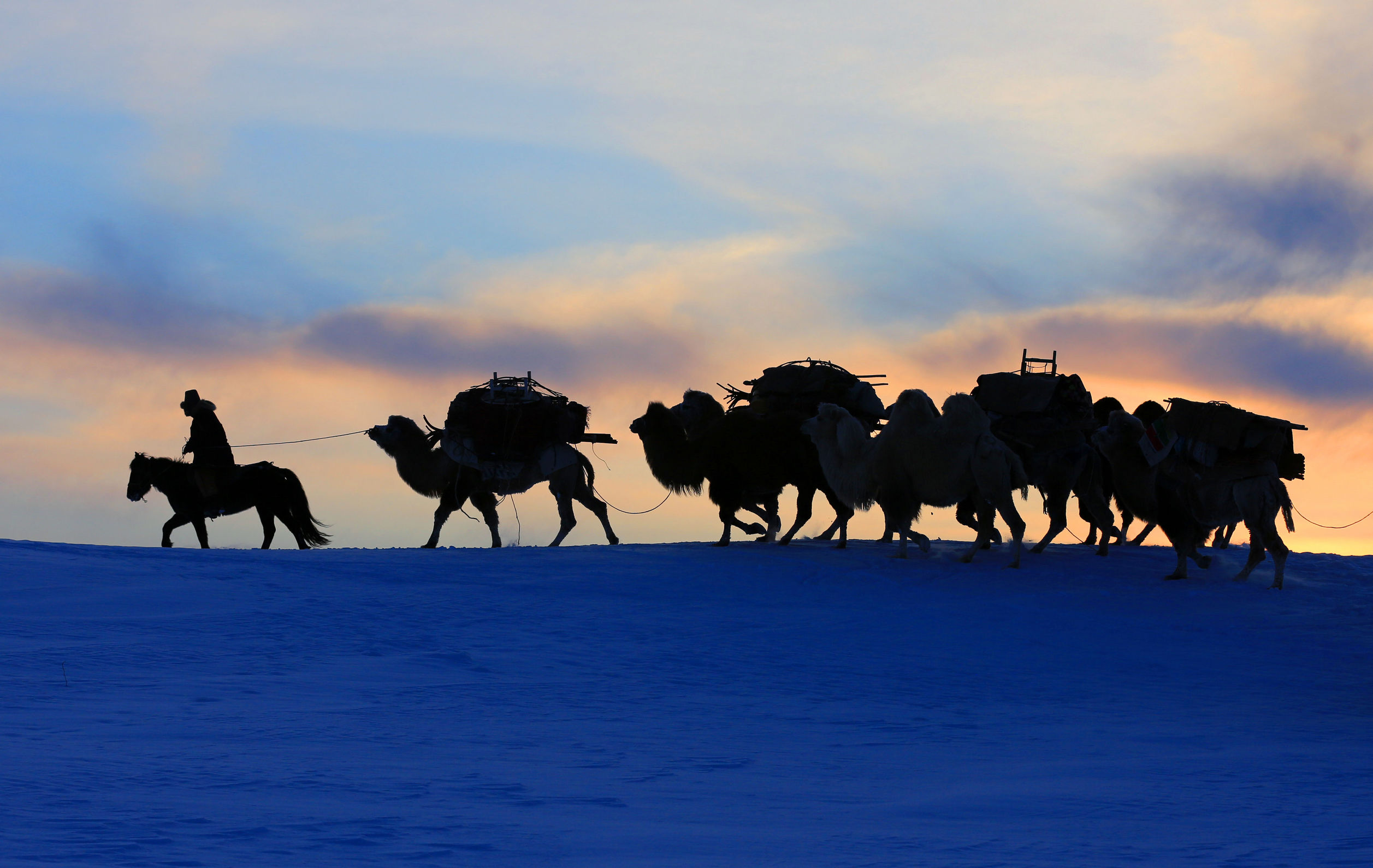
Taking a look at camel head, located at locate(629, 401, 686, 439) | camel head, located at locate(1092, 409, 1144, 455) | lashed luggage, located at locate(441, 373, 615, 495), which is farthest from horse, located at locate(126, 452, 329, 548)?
camel head, located at locate(1092, 409, 1144, 455)

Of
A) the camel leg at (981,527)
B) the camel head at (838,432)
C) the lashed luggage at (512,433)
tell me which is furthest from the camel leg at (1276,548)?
the lashed luggage at (512,433)

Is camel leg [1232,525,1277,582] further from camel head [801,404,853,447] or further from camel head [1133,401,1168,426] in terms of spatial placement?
camel head [801,404,853,447]

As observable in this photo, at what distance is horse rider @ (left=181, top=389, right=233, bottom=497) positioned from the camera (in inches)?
723

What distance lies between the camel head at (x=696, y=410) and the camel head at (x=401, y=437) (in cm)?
368

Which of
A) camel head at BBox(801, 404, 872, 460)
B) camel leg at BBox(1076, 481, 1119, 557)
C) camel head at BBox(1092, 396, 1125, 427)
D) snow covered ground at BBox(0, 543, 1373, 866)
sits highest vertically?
camel head at BBox(1092, 396, 1125, 427)

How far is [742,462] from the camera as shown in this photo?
1792 cm

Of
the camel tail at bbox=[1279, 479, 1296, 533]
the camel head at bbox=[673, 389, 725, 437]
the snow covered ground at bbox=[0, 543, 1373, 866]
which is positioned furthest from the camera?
the camel head at bbox=[673, 389, 725, 437]

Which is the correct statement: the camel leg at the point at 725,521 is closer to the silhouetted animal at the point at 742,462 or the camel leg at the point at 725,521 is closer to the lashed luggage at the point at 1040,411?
the silhouetted animal at the point at 742,462

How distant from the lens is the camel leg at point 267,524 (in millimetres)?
18719

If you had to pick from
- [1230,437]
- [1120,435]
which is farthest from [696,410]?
[1230,437]

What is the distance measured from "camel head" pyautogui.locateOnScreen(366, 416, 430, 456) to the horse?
142 centimetres

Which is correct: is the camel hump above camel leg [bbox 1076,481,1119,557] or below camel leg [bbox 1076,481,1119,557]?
above

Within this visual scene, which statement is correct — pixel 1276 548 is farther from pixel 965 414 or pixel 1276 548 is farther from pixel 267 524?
pixel 267 524

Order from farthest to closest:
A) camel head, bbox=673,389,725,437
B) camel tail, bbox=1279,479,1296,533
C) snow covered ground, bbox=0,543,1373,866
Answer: camel head, bbox=673,389,725,437
camel tail, bbox=1279,479,1296,533
snow covered ground, bbox=0,543,1373,866
